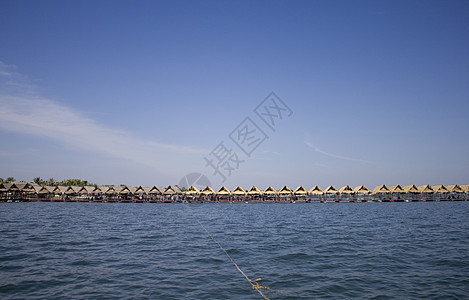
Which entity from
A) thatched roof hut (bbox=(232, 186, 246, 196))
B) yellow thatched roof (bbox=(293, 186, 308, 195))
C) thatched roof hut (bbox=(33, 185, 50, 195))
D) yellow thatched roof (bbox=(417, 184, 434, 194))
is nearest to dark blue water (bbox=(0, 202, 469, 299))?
yellow thatched roof (bbox=(293, 186, 308, 195))

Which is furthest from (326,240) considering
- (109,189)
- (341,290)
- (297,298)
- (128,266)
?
(109,189)

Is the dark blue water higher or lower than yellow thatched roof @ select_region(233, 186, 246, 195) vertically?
lower

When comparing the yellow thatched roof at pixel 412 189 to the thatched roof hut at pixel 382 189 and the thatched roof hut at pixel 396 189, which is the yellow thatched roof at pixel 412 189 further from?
the thatched roof hut at pixel 382 189

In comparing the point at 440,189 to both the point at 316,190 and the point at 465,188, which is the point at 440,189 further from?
the point at 316,190

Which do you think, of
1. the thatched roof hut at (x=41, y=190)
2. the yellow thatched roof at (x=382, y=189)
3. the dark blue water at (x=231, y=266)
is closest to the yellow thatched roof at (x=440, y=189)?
the yellow thatched roof at (x=382, y=189)

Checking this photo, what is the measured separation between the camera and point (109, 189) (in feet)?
255

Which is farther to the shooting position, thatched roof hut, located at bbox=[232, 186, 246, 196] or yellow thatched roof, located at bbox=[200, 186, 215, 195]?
yellow thatched roof, located at bbox=[200, 186, 215, 195]

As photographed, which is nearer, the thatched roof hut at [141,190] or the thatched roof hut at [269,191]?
the thatched roof hut at [269,191]

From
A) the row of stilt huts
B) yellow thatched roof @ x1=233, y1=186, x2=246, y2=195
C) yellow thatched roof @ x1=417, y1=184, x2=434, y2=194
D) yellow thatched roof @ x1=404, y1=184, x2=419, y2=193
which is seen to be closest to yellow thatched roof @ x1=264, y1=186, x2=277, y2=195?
the row of stilt huts

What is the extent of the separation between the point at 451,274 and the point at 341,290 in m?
5.01

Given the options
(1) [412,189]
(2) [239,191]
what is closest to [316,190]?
(2) [239,191]

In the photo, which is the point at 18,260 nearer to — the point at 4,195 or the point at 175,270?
the point at 175,270

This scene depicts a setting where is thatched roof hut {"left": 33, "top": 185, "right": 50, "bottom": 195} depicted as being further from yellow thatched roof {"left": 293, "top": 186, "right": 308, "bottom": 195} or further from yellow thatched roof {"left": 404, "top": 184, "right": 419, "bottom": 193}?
yellow thatched roof {"left": 404, "top": 184, "right": 419, "bottom": 193}

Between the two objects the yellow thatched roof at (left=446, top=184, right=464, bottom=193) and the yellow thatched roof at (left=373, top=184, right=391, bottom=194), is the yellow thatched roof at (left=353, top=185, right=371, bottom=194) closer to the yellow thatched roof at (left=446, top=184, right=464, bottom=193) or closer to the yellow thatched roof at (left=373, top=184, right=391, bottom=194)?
the yellow thatched roof at (left=373, top=184, right=391, bottom=194)
